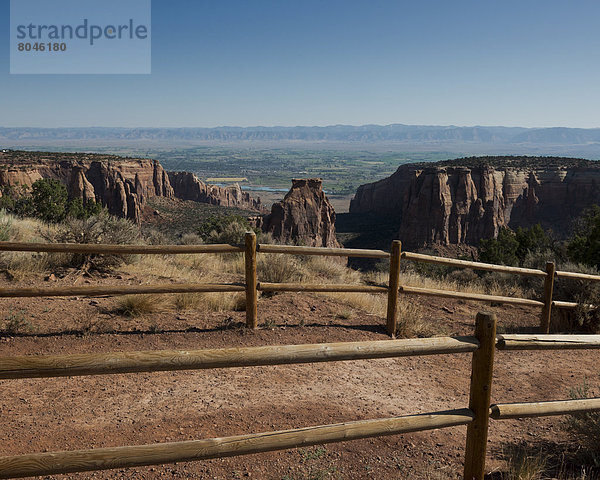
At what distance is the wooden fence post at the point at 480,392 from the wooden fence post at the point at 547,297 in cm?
538

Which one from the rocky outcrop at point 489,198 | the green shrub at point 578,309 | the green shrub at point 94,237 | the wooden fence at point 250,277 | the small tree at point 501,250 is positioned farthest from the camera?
the rocky outcrop at point 489,198

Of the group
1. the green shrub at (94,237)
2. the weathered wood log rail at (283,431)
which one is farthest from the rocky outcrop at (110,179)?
the weathered wood log rail at (283,431)

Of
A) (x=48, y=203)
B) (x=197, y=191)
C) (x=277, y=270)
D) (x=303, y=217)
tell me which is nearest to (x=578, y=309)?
→ (x=277, y=270)

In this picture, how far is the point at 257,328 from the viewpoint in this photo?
686cm

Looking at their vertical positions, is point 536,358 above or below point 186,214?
above

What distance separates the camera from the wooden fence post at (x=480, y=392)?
10.1ft

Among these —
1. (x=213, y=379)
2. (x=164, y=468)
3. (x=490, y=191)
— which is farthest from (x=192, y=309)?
(x=490, y=191)

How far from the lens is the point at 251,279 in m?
6.54

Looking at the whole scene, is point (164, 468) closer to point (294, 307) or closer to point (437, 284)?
point (294, 307)

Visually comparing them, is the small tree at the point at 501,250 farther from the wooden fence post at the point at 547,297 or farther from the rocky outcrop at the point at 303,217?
the rocky outcrop at the point at 303,217

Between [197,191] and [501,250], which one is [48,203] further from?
[197,191]

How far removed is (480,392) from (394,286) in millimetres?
3883

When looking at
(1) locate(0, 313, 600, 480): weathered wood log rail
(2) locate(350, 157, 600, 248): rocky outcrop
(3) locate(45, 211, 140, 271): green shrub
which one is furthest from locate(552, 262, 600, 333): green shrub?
(2) locate(350, 157, 600, 248): rocky outcrop

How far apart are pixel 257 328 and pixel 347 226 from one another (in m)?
70.4
